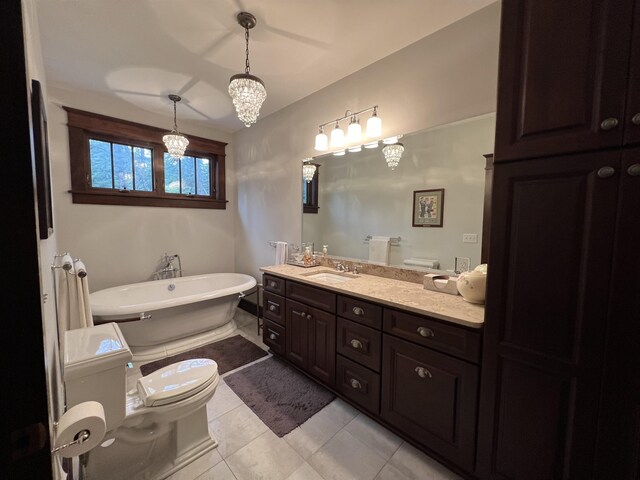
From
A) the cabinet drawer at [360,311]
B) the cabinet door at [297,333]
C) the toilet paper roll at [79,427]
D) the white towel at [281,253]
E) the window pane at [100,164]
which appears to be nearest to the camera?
the toilet paper roll at [79,427]

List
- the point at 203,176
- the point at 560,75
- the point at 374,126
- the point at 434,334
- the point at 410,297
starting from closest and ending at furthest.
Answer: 1. the point at 560,75
2. the point at 434,334
3. the point at 410,297
4. the point at 374,126
5. the point at 203,176

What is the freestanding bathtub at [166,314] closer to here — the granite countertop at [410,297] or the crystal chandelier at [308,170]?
the granite countertop at [410,297]

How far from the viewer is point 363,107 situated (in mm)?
2264

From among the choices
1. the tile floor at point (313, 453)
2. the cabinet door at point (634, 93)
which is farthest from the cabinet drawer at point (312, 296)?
the cabinet door at point (634, 93)

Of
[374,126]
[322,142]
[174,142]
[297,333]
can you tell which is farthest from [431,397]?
[174,142]

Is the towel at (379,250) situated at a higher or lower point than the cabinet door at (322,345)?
higher

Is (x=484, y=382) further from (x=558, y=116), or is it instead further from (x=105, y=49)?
(x=105, y=49)

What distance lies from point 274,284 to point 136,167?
7.86 feet

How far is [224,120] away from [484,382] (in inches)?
147

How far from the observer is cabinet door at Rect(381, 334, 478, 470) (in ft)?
4.15

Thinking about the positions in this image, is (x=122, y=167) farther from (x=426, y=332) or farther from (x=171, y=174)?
(x=426, y=332)

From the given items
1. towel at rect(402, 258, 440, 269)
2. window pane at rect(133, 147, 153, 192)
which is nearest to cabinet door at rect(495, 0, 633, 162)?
towel at rect(402, 258, 440, 269)

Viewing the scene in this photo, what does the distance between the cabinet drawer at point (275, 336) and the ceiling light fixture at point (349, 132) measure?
69.3 inches

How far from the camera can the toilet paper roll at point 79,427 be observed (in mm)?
676
